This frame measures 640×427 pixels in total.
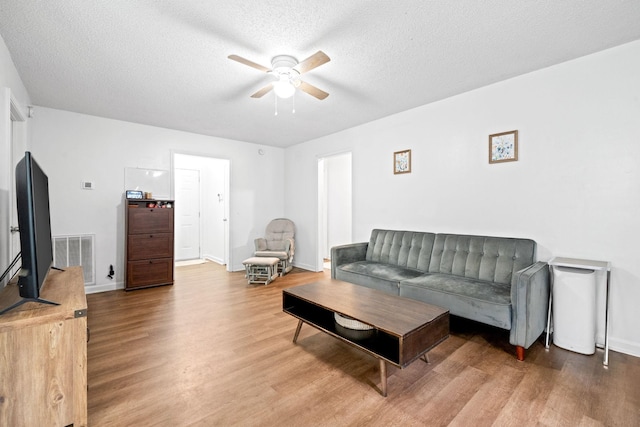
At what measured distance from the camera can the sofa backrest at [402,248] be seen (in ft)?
11.0

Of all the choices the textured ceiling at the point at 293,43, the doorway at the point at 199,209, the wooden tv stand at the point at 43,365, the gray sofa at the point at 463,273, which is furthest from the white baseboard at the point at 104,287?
the gray sofa at the point at 463,273

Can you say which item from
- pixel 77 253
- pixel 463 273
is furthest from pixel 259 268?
pixel 463 273

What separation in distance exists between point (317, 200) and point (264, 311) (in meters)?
2.55

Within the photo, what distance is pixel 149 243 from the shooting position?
411 cm

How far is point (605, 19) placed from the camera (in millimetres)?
1972

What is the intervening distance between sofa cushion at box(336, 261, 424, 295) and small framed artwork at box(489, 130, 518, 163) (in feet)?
4.86

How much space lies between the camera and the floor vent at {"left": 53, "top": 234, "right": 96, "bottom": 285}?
377cm

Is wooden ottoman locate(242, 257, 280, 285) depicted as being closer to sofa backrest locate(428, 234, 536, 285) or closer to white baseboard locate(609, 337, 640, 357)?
sofa backrest locate(428, 234, 536, 285)

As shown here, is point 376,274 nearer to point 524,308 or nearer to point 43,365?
→ point 524,308

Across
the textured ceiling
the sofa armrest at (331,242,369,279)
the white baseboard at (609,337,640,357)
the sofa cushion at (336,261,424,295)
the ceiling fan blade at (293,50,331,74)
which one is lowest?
the white baseboard at (609,337,640,357)

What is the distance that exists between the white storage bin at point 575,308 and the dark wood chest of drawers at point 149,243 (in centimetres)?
465

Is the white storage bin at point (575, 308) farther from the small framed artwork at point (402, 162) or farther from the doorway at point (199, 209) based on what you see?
the doorway at point (199, 209)

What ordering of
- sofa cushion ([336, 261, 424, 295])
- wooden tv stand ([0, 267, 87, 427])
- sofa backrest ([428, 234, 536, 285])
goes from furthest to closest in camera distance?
sofa cushion ([336, 261, 424, 295])
sofa backrest ([428, 234, 536, 285])
wooden tv stand ([0, 267, 87, 427])

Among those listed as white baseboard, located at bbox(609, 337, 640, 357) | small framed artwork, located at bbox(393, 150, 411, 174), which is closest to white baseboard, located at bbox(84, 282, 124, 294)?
small framed artwork, located at bbox(393, 150, 411, 174)
